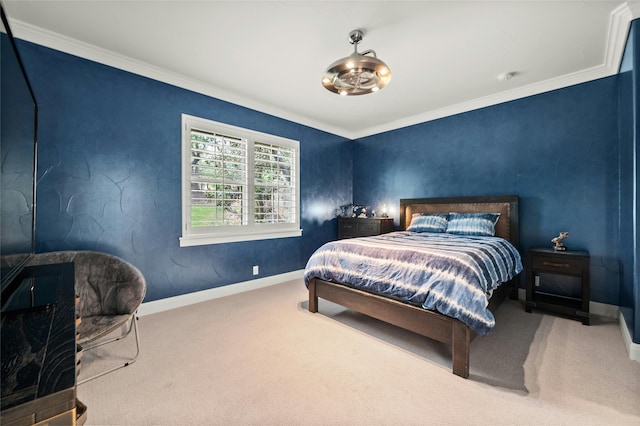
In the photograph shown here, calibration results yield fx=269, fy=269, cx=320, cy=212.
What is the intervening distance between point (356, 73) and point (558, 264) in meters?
2.86

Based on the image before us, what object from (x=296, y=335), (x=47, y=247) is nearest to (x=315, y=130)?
(x=296, y=335)

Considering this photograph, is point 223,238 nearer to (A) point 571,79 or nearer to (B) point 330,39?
(B) point 330,39

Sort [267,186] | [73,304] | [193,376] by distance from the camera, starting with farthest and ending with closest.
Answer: [267,186] < [193,376] < [73,304]

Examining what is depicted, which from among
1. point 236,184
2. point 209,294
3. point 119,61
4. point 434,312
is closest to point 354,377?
point 434,312

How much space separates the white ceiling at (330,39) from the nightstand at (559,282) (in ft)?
6.60

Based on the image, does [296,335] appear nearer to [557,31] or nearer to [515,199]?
[515,199]

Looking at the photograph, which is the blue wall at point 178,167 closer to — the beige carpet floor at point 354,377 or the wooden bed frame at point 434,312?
the wooden bed frame at point 434,312

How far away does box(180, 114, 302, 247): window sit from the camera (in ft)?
10.7

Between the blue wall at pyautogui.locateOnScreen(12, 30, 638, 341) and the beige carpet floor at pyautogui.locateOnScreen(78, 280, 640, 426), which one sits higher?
the blue wall at pyautogui.locateOnScreen(12, 30, 638, 341)

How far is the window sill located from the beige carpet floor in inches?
35.7

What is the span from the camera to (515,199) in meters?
3.46

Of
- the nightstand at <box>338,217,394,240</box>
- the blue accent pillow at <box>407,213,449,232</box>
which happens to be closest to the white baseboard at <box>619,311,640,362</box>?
the blue accent pillow at <box>407,213,449,232</box>

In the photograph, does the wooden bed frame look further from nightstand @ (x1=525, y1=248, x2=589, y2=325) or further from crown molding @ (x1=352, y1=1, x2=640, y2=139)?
crown molding @ (x1=352, y1=1, x2=640, y2=139)

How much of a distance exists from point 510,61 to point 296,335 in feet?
11.5
